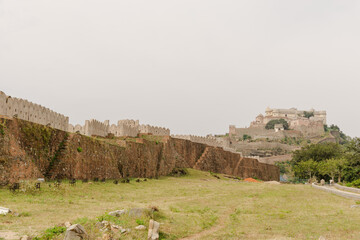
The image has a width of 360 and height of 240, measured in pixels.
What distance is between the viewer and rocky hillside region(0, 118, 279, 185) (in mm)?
18634

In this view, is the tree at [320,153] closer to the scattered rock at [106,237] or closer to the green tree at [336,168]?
the green tree at [336,168]

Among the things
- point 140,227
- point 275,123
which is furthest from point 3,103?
point 275,123

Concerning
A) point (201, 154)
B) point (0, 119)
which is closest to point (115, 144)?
point (0, 119)

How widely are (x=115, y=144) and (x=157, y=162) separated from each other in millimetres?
10342

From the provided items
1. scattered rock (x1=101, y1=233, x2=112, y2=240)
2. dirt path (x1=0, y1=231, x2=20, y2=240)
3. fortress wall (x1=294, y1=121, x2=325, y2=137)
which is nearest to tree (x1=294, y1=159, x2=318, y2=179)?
scattered rock (x1=101, y1=233, x2=112, y2=240)

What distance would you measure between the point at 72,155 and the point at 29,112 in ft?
14.0

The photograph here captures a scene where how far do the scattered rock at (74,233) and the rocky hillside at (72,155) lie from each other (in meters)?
9.28

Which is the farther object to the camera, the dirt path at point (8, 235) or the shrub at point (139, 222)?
the shrub at point (139, 222)

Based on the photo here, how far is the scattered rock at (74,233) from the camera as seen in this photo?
9.82 m

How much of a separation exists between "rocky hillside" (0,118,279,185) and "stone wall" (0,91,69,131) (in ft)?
6.30

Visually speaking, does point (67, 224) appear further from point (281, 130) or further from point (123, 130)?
point (281, 130)

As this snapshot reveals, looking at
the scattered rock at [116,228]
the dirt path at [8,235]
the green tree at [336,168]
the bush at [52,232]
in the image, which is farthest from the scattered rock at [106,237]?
the green tree at [336,168]

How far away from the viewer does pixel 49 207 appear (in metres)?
15.1

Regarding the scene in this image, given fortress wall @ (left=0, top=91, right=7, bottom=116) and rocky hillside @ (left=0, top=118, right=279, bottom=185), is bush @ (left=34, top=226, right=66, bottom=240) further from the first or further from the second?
fortress wall @ (left=0, top=91, right=7, bottom=116)
